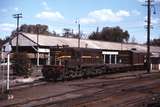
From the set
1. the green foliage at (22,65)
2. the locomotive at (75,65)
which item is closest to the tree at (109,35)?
the locomotive at (75,65)

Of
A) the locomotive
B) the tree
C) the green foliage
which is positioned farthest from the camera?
the tree

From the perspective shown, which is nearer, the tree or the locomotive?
the locomotive

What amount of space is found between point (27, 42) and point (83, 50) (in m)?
34.3

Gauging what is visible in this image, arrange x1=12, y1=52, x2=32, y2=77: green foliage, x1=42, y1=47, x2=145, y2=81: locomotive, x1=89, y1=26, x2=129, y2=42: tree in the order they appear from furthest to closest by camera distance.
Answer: x1=89, y1=26, x2=129, y2=42: tree
x1=12, y1=52, x2=32, y2=77: green foliage
x1=42, y1=47, x2=145, y2=81: locomotive

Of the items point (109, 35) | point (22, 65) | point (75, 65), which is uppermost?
point (109, 35)

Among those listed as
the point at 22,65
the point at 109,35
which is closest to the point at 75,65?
the point at 22,65

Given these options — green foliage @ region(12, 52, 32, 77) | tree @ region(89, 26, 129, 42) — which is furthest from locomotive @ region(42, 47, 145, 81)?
tree @ region(89, 26, 129, 42)

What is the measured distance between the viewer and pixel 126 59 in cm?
5047

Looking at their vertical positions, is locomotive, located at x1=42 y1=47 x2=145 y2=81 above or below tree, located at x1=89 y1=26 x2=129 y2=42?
below

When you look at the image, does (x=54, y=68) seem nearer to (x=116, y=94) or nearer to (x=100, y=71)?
(x=100, y=71)

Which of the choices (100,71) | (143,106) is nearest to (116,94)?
(143,106)

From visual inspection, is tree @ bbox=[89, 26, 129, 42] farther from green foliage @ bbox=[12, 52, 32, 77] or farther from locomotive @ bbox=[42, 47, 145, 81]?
green foliage @ bbox=[12, 52, 32, 77]

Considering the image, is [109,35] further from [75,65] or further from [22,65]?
[75,65]

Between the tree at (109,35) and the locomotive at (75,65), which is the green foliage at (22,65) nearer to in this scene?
the locomotive at (75,65)
